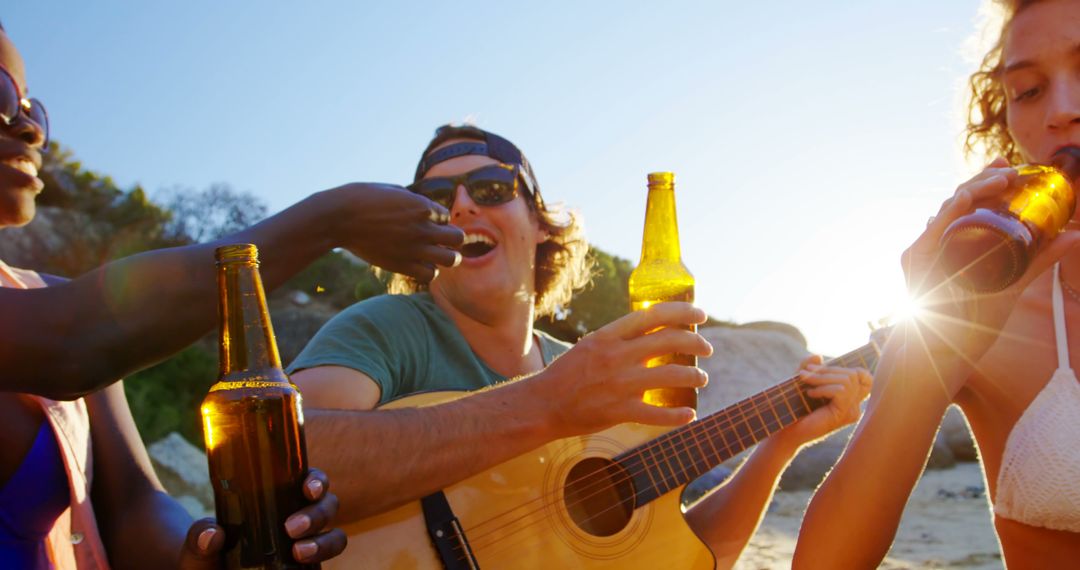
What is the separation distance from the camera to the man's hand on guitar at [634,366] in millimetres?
1932

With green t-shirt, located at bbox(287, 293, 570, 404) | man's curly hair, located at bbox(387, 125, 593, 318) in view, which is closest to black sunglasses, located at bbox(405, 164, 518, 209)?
man's curly hair, located at bbox(387, 125, 593, 318)

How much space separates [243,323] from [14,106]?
41.6 inches

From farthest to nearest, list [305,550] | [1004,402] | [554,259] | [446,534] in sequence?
[554,259], [446,534], [1004,402], [305,550]

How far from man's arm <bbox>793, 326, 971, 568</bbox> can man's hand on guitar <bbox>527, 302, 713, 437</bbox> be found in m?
0.44

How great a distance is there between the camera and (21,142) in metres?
2.07

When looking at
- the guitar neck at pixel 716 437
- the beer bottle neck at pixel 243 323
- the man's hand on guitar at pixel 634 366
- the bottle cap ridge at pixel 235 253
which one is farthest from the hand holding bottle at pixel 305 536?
the guitar neck at pixel 716 437

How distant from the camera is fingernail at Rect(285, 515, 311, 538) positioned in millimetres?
1324

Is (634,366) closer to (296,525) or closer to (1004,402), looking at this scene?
(296,525)

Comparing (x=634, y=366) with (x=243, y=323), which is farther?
(x=634, y=366)

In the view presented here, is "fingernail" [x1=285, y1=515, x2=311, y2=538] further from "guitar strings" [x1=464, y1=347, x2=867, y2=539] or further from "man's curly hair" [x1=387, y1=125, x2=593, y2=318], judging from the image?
"man's curly hair" [x1=387, y1=125, x2=593, y2=318]

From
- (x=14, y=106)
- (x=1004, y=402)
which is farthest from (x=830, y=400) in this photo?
(x=14, y=106)

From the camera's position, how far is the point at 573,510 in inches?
106

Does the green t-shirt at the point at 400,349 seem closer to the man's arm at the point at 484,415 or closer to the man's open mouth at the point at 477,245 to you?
the man's arm at the point at 484,415

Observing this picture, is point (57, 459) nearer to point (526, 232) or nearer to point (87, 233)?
point (526, 232)
